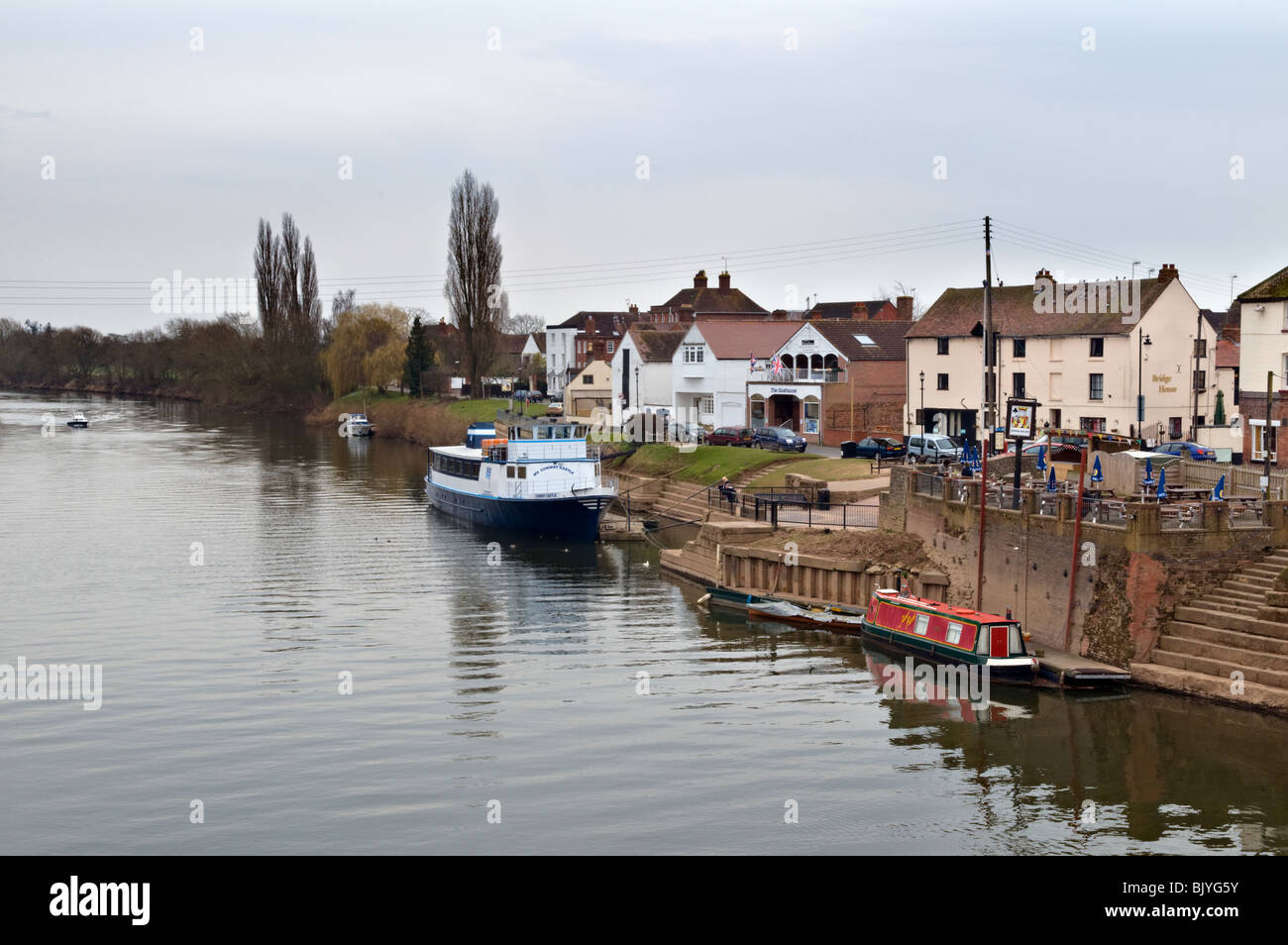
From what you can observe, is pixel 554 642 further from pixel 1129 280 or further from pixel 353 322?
pixel 353 322

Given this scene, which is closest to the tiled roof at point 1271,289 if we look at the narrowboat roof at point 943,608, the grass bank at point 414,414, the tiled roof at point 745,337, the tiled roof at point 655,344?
the narrowboat roof at point 943,608

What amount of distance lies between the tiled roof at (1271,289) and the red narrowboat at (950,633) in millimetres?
21525

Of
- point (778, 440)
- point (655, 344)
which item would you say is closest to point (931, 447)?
point (778, 440)

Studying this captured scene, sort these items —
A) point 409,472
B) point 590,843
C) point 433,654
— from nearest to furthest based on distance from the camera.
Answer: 1. point 590,843
2. point 433,654
3. point 409,472

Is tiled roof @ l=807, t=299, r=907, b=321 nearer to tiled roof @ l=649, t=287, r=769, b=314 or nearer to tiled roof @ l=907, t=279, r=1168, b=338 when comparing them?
tiled roof @ l=649, t=287, r=769, b=314

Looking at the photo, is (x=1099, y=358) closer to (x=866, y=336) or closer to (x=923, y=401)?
(x=923, y=401)

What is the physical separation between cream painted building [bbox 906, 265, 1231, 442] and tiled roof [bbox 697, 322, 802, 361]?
56.9 ft

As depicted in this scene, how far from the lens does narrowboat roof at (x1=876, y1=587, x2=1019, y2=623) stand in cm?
3588

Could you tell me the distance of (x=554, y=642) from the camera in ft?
138

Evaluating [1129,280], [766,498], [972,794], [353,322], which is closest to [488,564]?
[766,498]

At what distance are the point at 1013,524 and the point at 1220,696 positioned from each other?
29.6 ft

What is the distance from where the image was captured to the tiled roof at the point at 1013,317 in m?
68.9

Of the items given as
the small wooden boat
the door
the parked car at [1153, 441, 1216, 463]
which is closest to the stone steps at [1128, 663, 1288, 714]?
the door

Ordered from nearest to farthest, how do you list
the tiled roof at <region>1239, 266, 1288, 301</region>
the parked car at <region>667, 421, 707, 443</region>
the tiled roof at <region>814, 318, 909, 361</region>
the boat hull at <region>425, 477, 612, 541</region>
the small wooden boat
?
the small wooden boat < the tiled roof at <region>1239, 266, 1288, 301</region> < the boat hull at <region>425, 477, 612, 541</region> < the parked car at <region>667, 421, 707, 443</region> < the tiled roof at <region>814, 318, 909, 361</region>
